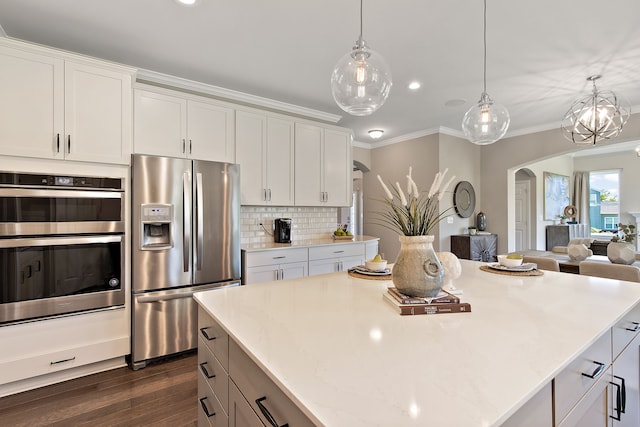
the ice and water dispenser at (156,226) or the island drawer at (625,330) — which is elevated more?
the ice and water dispenser at (156,226)

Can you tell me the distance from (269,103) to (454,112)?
2517 millimetres

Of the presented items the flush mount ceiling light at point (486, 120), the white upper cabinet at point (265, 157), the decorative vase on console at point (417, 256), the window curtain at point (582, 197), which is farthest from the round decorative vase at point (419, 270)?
the window curtain at point (582, 197)

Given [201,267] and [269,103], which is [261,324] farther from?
[269,103]

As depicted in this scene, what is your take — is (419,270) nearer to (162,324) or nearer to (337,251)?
(162,324)

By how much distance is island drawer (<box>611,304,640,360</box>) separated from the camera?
1.19 metres

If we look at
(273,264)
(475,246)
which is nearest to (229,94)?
(273,264)

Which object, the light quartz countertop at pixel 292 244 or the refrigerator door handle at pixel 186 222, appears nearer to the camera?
the refrigerator door handle at pixel 186 222

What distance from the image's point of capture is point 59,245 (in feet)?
7.36

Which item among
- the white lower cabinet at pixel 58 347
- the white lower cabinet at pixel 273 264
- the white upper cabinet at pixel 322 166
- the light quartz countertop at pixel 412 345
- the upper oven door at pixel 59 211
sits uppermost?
the white upper cabinet at pixel 322 166

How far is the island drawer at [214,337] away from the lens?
1123 mm

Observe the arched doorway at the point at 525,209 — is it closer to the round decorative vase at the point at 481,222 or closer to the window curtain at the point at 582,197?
the round decorative vase at the point at 481,222

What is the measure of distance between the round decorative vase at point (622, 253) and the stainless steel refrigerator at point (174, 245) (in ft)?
12.0

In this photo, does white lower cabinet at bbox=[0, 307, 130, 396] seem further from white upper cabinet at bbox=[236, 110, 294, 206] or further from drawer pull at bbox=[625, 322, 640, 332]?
drawer pull at bbox=[625, 322, 640, 332]

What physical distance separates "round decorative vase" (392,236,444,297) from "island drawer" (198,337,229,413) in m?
0.75
